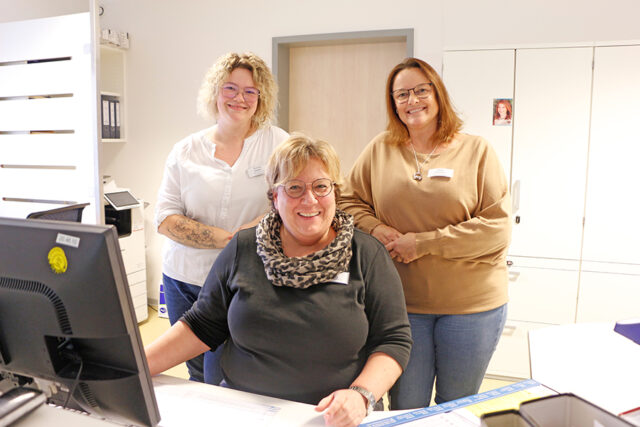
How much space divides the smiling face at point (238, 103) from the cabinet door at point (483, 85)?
1.55 metres

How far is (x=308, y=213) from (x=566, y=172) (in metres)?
2.07

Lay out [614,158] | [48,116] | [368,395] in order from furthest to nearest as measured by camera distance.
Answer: [614,158], [48,116], [368,395]

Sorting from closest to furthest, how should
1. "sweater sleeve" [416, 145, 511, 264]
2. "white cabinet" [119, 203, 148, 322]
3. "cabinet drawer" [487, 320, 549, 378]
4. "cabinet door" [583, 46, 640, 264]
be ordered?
"sweater sleeve" [416, 145, 511, 264] → "cabinet door" [583, 46, 640, 264] → "cabinet drawer" [487, 320, 549, 378] → "white cabinet" [119, 203, 148, 322]

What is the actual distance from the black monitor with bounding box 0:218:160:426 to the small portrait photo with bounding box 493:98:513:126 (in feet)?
8.79

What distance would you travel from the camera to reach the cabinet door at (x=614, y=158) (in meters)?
2.83

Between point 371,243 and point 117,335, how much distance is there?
84cm

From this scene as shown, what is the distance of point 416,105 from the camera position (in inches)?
69.8

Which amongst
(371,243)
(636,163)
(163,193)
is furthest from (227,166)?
(636,163)

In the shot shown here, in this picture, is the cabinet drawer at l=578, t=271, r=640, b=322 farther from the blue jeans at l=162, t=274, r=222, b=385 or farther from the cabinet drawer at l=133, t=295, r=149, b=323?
the cabinet drawer at l=133, t=295, r=149, b=323

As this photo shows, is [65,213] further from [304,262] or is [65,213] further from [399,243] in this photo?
[399,243]

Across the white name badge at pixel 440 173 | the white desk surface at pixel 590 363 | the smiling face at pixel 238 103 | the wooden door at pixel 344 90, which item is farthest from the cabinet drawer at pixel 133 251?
the white desk surface at pixel 590 363

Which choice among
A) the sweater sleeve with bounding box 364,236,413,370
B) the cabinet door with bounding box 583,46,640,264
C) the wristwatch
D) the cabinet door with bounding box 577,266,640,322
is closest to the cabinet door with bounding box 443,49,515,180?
the cabinet door with bounding box 583,46,640,264

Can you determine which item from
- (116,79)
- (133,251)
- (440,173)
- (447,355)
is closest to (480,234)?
(440,173)

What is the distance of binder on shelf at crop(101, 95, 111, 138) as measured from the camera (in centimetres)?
395
